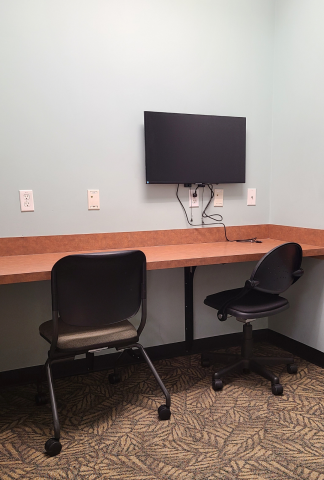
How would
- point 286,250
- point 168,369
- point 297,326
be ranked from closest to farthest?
point 286,250, point 168,369, point 297,326

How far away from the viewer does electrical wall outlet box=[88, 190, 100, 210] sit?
7.39 ft

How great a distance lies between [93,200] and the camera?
7.42 feet

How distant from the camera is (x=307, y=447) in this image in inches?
61.9

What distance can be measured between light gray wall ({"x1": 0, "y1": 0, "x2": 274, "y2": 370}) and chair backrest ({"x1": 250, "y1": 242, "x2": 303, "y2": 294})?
0.69 m

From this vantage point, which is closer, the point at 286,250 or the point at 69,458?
the point at 69,458

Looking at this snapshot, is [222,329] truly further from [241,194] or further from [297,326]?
[241,194]

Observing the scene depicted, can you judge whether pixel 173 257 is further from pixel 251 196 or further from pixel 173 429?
pixel 251 196

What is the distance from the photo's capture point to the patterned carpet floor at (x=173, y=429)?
57.5 inches

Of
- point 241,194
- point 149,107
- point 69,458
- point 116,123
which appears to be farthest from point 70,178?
point 69,458

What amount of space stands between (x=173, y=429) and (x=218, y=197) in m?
1.53

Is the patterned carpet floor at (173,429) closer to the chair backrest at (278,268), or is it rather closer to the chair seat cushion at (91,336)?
the chair seat cushion at (91,336)

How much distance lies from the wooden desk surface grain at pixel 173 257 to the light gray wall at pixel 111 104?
202 millimetres

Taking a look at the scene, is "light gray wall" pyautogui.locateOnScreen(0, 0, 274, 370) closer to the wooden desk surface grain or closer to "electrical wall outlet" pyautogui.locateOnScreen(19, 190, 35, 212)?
"electrical wall outlet" pyautogui.locateOnScreen(19, 190, 35, 212)

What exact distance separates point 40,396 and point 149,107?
1.84 meters
